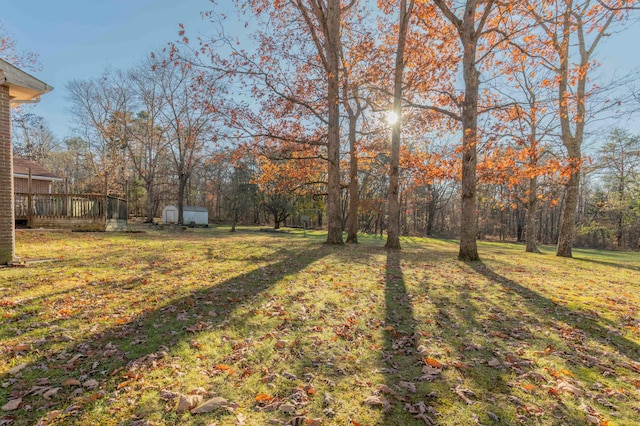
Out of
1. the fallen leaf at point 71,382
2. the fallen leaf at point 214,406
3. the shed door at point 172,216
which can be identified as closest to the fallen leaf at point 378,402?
the fallen leaf at point 214,406

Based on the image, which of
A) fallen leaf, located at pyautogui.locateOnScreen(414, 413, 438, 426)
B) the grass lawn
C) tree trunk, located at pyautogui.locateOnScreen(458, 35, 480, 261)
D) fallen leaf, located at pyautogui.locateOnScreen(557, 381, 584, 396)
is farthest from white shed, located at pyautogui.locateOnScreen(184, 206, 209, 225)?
fallen leaf, located at pyautogui.locateOnScreen(557, 381, 584, 396)

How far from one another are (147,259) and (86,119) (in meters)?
35.8

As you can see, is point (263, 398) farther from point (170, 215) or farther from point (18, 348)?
point (170, 215)

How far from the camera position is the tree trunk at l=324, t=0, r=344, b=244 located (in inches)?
456

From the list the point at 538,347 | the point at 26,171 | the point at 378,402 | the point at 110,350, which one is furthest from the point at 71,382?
the point at 26,171

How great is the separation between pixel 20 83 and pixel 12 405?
304 inches

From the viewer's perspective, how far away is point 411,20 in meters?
12.3

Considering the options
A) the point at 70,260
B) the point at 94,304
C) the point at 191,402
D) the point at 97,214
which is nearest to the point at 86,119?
the point at 97,214

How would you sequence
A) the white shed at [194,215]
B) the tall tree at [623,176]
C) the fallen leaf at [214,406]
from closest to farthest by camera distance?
the fallen leaf at [214,406]
the tall tree at [623,176]
the white shed at [194,215]

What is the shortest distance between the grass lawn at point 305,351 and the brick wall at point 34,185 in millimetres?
20691

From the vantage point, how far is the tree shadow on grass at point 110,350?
2.27 meters

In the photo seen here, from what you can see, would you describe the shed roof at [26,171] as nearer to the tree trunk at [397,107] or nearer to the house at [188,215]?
the house at [188,215]

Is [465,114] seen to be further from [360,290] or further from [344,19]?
[344,19]

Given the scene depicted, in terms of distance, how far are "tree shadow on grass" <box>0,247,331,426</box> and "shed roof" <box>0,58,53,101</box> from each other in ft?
21.4
